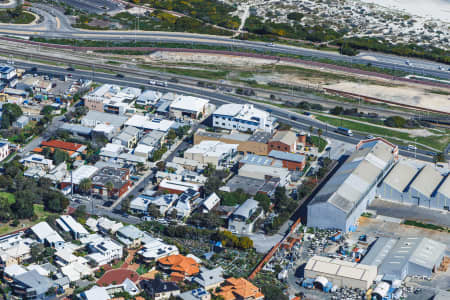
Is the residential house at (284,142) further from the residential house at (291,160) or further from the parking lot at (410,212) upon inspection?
the parking lot at (410,212)

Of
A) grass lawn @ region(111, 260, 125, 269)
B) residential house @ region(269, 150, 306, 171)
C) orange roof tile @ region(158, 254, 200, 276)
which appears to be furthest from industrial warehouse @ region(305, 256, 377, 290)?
residential house @ region(269, 150, 306, 171)

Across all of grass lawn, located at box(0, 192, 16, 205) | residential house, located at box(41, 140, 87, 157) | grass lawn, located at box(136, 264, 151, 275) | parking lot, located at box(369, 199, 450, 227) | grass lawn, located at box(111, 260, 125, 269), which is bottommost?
grass lawn, located at box(111, 260, 125, 269)

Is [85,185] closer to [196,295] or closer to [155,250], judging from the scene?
[155,250]

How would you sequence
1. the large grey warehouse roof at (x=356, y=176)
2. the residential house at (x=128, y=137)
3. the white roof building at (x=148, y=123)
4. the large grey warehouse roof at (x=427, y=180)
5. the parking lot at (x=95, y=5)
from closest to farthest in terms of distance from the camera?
Result: the large grey warehouse roof at (x=356, y=176) < the large grey warehouse roof at (x=427, y=180) < the residential house at (x=128, y=137) < the white roof building at (x=148, y=123) < the parking lot at (x=95, y=5)

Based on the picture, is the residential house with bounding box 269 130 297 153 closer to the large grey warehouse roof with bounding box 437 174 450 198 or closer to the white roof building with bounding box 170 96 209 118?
the white roof building with bounding box 170 96 209 118

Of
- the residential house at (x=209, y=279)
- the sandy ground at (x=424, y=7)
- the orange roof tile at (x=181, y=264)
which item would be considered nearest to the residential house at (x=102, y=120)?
the orange roof tile at (x=181, y=264)

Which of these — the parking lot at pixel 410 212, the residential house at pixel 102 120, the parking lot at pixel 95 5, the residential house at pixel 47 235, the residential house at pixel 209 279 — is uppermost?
the parking lot at pixel 95 5

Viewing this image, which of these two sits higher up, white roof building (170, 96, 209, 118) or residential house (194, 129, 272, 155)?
white roof building (170, 96, 209, 118)

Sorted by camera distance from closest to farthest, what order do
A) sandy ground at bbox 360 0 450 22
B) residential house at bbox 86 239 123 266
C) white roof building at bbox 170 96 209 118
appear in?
1. residential house at bbox 86 239 123 266
2. white roof building at bbox 170 96 209 118
3. sandy ground at bbox 360 0 450 22

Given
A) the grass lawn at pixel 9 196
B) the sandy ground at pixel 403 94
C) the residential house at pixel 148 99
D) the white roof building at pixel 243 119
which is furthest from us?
the sandy ground at pixel 403 94
